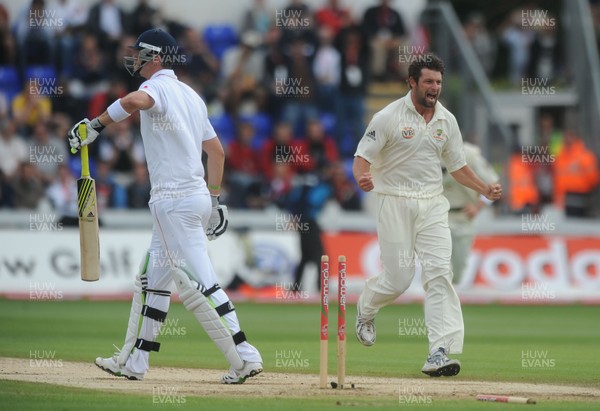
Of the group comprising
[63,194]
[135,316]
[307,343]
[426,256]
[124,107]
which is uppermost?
[124,107]

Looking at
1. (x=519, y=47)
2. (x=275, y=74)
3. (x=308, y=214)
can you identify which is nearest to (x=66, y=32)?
(x=275, y=74)

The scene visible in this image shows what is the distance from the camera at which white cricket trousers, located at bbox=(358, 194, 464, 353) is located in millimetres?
11672

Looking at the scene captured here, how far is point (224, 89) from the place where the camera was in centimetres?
2488

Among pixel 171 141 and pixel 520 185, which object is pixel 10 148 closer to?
Answer: pixel 520 185

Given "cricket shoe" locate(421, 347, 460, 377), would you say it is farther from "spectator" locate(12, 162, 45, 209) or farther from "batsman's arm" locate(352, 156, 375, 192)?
"spectator" locate(12, 162, 45, 209)

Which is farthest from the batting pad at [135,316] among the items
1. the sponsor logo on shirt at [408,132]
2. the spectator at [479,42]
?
the spectator at [479,42]

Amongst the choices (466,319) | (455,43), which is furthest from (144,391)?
(455,43)

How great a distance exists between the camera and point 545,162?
24.8 metres

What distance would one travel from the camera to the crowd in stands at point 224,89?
908 inches

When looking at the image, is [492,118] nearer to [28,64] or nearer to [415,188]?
[28,64]

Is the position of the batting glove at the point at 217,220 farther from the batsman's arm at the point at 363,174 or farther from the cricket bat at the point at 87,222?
the batsman's arm at the point at 363,174

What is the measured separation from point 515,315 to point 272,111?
23.2 feet

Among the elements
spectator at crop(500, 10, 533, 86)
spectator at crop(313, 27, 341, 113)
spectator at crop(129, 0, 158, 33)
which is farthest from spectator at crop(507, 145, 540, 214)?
spectator at crop(129, 0, 158, 33)

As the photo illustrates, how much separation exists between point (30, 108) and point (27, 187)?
1.80 meters
